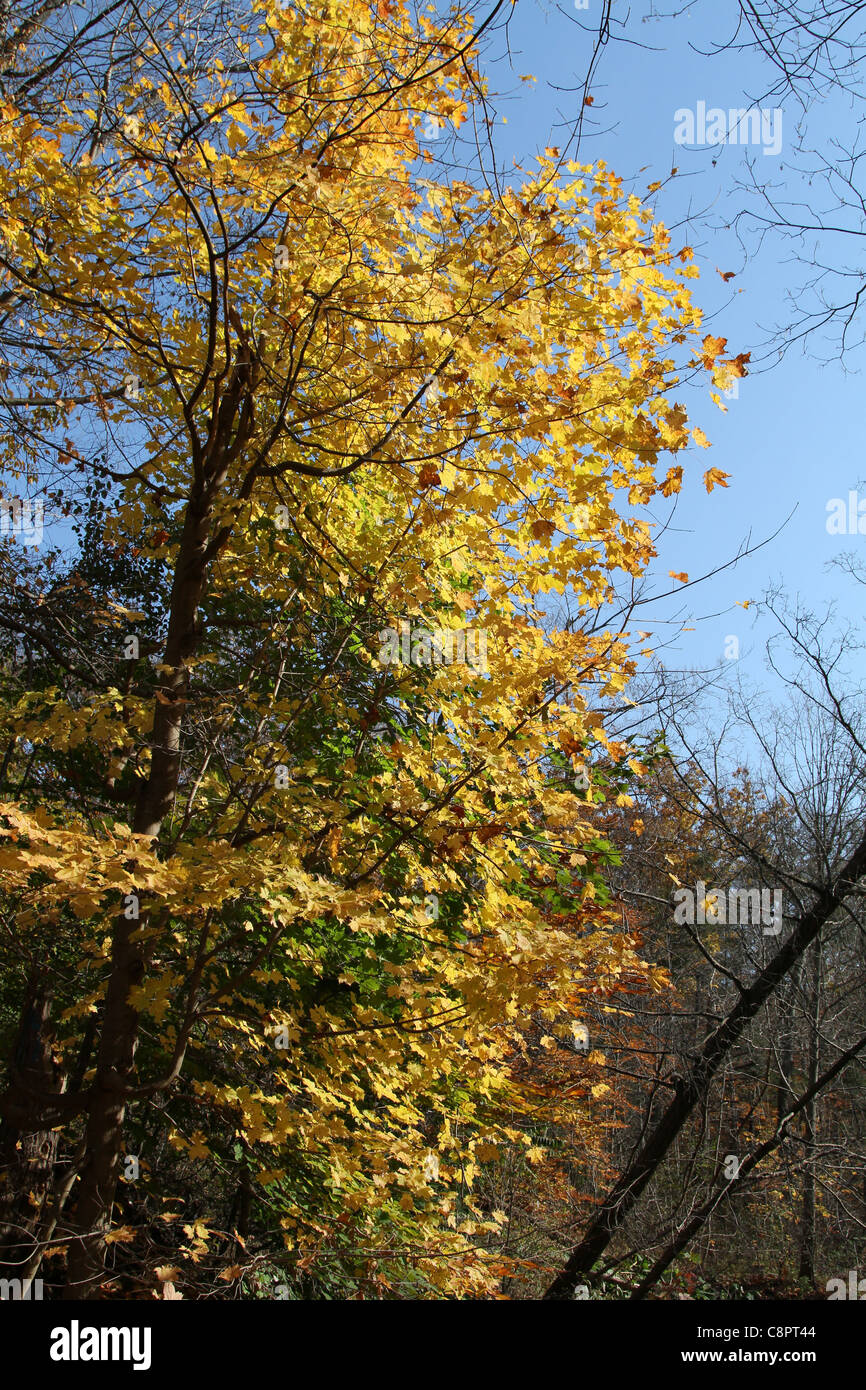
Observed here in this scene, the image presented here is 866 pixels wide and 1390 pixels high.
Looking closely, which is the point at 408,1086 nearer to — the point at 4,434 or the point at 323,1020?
the point at 323,1020

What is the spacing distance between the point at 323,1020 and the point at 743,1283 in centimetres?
706

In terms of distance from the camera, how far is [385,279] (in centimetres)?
310

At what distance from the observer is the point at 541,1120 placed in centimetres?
715

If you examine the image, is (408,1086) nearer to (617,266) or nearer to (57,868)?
(57,868)

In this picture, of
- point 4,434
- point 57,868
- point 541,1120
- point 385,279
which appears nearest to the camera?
point 57,868

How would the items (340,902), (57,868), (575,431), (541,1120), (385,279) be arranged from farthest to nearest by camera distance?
(541,1120) → (575,431) → (385,279) → (340,902) → (57,868)

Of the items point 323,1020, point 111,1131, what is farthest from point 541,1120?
point 111,1131

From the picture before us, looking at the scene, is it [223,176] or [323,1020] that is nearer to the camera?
[223,176]

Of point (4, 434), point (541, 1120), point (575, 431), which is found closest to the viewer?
point (575, 431)

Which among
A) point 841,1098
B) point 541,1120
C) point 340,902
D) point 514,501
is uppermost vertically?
point 514,501

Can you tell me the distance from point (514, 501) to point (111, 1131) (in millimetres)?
3014

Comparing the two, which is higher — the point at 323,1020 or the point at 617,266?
the point at 617,266

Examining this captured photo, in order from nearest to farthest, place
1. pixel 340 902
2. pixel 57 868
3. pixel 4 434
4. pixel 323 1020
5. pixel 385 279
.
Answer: pixel 57 868, pixel 340 902, pixel 385 279, pixel 323 1020, pixel 4 434
